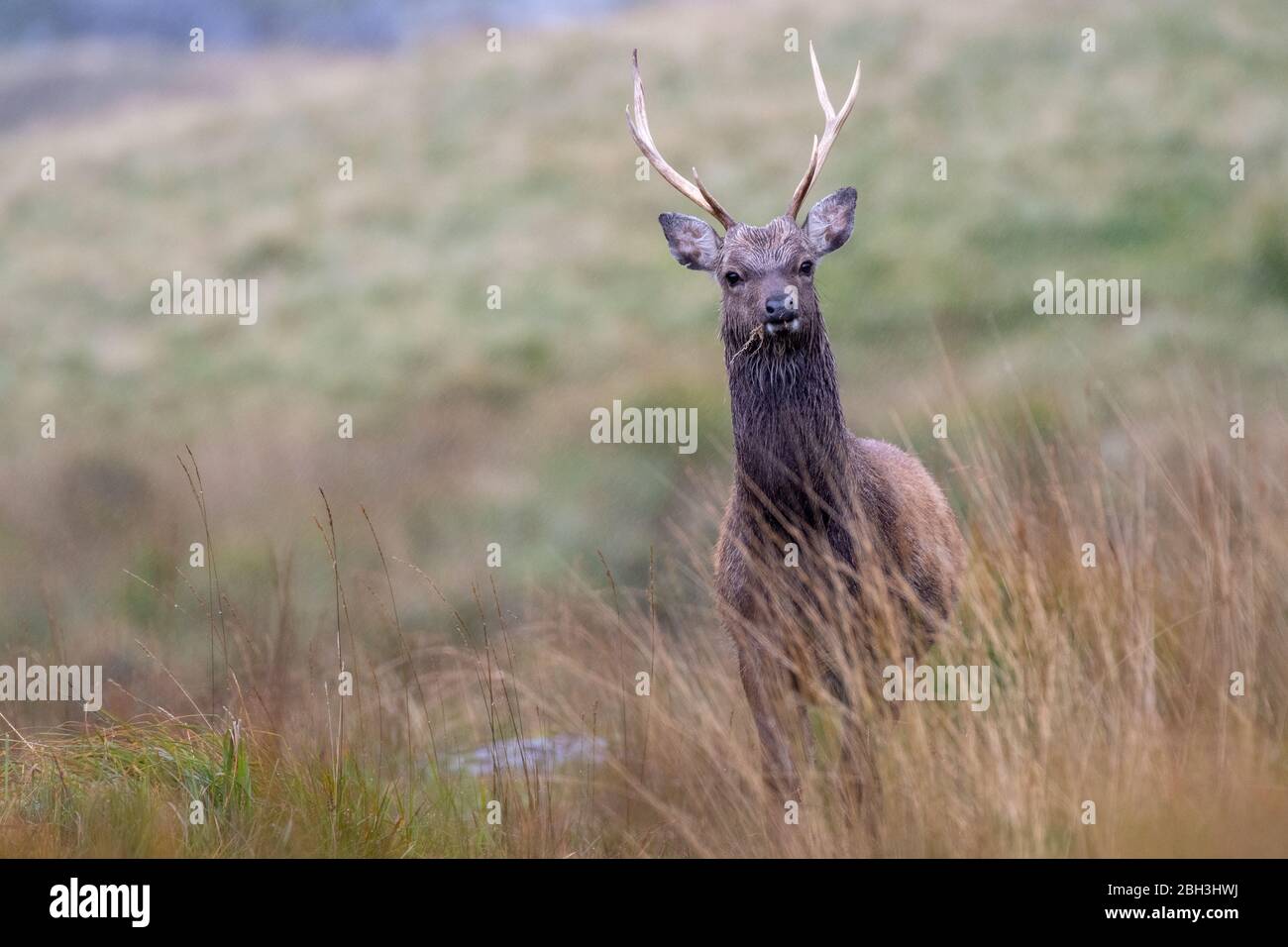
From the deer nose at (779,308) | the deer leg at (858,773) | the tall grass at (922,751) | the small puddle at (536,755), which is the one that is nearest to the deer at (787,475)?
the deer nose at (779,308)

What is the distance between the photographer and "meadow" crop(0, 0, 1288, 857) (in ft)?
15.3

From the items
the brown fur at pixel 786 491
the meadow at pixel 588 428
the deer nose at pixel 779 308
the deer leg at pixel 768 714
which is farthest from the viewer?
the brown fur at pixel 786 491

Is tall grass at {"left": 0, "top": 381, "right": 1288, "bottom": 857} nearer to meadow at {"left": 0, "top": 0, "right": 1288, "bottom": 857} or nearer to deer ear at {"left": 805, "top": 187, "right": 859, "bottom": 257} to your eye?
meadow at {"left": 0, "top": 0, "right": 1288, "bottom": 857}

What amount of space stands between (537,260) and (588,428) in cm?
821

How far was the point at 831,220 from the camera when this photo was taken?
6.25m

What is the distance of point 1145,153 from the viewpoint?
2061 cm

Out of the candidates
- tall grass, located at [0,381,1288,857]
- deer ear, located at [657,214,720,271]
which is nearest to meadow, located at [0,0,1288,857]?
tall grass, located at [0,381,1288,857]

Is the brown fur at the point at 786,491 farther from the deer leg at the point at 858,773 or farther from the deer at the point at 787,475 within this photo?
the deer leg at the point at 858,773

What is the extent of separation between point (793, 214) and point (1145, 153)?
1637cm

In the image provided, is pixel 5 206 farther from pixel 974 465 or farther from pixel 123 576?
pixel 974 465

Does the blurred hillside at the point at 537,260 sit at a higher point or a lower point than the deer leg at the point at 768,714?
higher

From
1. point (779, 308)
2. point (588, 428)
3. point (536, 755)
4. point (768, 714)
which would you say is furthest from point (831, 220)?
point (588, 428)

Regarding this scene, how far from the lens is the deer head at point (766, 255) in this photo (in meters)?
5.69

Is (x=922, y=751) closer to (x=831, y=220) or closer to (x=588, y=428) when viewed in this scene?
(x=831, y=220)
